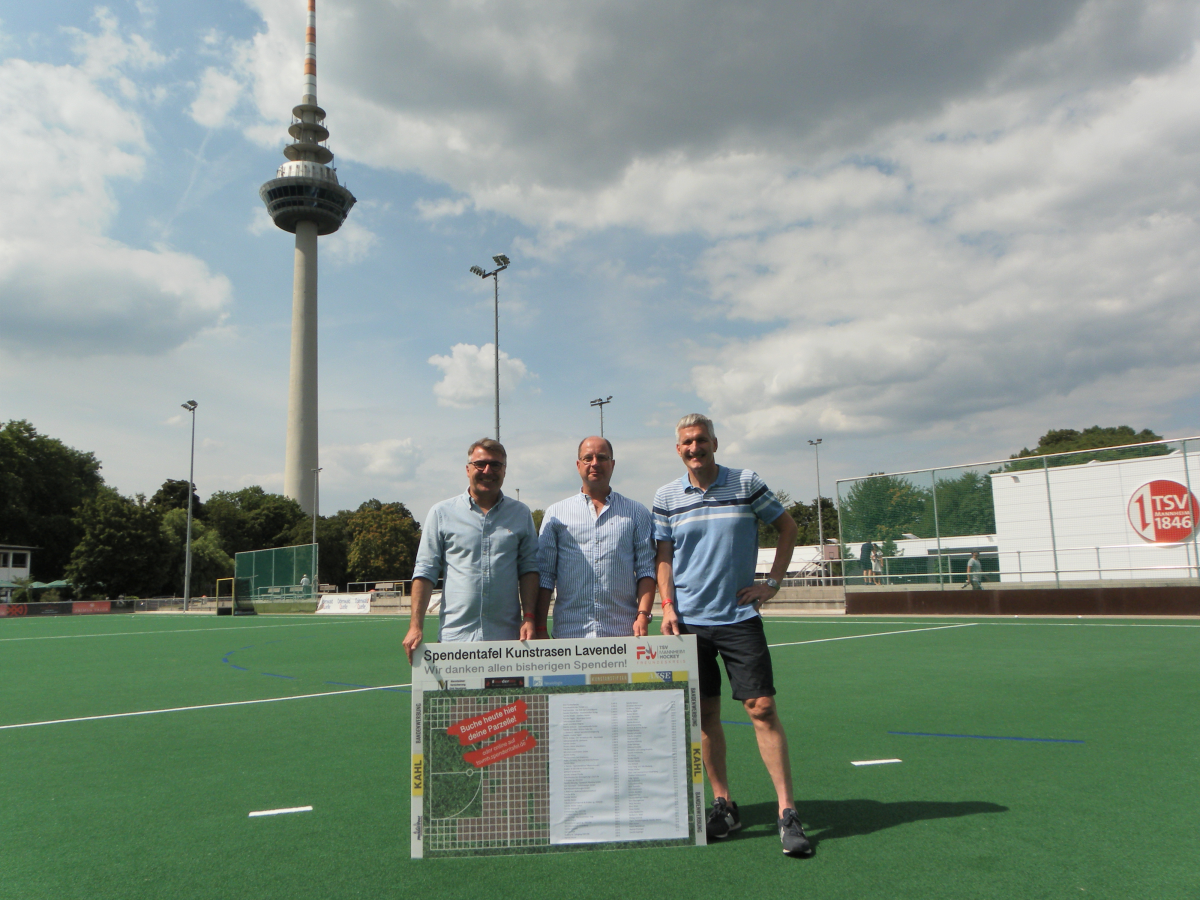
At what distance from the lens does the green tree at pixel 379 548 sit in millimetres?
74625

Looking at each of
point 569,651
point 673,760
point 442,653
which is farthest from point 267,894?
point 673,760

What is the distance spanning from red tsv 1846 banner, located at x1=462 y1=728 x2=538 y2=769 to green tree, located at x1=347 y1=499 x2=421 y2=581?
7333 cm

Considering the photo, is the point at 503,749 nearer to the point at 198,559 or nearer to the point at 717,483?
the point at 717,483

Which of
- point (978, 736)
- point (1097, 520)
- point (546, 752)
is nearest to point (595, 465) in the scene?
point (546, 752)

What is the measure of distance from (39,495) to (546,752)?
82269 mm

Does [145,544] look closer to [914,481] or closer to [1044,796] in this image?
[914,481]

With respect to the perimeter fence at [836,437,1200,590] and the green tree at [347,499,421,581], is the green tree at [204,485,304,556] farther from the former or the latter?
the perimeter fence at [836,437,1200,590]

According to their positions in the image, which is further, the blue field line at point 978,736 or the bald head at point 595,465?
the blue field line at point 978,736

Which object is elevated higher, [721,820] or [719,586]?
[719,586]

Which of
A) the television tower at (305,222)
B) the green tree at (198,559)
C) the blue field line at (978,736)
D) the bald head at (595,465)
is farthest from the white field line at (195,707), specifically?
the television tower at (305,222)

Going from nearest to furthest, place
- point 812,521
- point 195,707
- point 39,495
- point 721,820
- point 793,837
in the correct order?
1. point 793,837
2. point 721,820
3. point 195,707
4. point 39,495
5. point 812,521

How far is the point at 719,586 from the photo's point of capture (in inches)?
159

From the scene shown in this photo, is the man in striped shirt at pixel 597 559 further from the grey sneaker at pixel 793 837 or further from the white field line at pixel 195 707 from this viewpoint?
the white field line at pixel 195 707

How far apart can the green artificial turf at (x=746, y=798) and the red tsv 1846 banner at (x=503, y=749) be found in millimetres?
452
